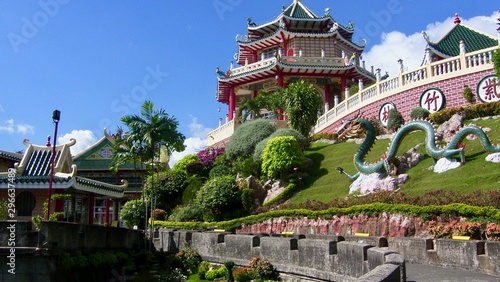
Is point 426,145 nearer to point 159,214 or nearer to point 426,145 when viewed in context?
point 426,145

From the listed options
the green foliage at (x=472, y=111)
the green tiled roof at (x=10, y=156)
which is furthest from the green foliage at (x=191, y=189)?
the green foliage at (x=472, y=111)

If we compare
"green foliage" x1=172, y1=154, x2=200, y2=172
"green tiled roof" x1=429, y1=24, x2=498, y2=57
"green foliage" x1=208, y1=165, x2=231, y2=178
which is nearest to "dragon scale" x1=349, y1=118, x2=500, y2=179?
"green foliage" x1=208, y1=165, x2=231, y2=178

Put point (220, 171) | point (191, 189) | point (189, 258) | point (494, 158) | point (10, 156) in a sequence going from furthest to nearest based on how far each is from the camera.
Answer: point (220, 171) < point (191, 189) < point (10, 156) < point (494, 158) < point (189, 258)

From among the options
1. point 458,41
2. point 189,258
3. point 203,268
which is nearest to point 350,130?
point 458,41

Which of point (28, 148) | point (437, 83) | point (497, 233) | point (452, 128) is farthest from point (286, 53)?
point (497, 233)

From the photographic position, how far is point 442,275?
348 inches

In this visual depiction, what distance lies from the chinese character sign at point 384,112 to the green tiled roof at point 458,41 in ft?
28.2

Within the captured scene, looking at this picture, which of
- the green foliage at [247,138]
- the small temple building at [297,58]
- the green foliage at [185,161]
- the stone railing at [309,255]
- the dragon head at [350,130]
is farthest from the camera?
the small temple building at [297,58]

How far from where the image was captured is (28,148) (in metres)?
19.0

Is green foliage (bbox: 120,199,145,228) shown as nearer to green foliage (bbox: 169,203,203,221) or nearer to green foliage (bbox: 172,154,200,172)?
green foliage (bbox: 169,203,203,221)

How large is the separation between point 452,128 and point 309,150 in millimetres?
9409

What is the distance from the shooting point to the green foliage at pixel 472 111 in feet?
72.5

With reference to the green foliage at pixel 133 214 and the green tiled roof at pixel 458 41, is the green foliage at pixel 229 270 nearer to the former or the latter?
the green foliage at pixel 133 214

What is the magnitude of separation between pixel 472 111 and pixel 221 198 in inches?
498
